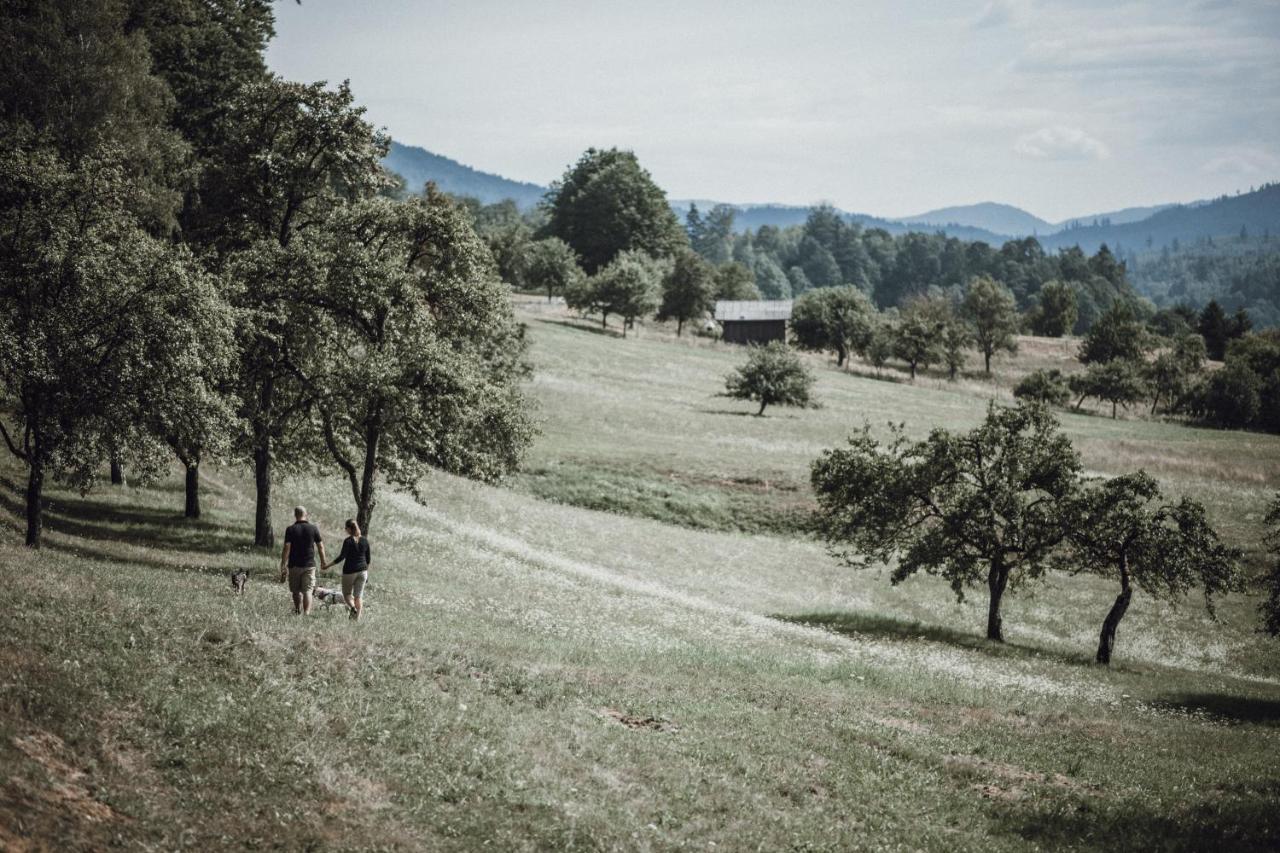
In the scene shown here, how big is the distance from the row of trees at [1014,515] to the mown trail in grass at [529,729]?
4839 millimetres

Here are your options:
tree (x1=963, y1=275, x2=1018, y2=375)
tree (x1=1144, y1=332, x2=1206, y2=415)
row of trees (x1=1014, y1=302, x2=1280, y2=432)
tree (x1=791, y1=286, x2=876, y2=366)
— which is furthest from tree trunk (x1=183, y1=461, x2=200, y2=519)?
tree (x1=963, y1=275, x2=1018, y2=375)

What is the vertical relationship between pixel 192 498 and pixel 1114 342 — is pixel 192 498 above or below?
below

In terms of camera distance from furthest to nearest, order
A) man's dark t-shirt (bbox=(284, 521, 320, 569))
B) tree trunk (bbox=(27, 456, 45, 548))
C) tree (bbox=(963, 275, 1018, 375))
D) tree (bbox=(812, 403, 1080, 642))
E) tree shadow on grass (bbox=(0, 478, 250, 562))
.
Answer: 1. tree (bbox=(963, 275, 1018, 375))
2. tree (bbox=(812, 403, 1080, 642))
3. tree shadow on grass (bbox=(0, 478, 250, 562))
4. tree trunk (bbox=(27, 456, 45, 548))
5. man's dark t-shirt (bbox=(284, 521, 320, 569))

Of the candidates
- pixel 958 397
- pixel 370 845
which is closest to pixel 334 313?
pixel 370 845

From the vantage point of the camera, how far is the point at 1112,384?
113750 mm

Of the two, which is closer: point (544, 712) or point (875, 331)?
point (544, 712)

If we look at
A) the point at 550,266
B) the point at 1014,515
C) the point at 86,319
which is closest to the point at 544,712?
the point at 86,319

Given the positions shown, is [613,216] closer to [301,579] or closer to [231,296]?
[231,296]

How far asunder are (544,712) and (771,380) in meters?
68.6

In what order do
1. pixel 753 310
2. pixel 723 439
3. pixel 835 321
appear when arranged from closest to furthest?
pixel 723 439
pixel 835 321
pixel 753 310

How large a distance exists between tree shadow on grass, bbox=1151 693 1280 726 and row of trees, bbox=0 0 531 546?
22.8 metres

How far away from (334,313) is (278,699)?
50.8ft

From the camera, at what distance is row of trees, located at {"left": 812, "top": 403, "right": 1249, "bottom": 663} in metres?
32.2

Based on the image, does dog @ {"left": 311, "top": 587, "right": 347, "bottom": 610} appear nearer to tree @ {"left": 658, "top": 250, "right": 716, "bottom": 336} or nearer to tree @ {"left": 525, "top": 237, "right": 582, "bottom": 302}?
tree @ {"left": 658, "top": 250, "right": 716, "bottom": 336}
